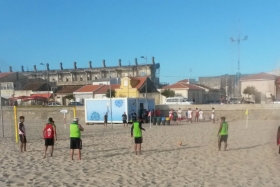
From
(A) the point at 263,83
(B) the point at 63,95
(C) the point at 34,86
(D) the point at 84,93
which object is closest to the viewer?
(A) the point at 263,83

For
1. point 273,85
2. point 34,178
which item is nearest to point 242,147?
point 273,85

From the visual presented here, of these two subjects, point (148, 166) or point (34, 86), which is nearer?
point (148, 166)

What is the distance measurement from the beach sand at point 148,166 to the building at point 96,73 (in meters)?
60.5

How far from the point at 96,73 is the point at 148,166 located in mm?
72708

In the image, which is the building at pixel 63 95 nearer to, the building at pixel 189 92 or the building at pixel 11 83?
the building at pixel 11 83

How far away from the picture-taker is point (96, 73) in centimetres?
8125

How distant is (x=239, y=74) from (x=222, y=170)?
263cm

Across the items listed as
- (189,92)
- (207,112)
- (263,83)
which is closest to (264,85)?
(263,83)

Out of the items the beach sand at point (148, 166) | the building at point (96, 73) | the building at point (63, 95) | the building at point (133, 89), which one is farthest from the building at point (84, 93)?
the beach sand at point (148, 166)

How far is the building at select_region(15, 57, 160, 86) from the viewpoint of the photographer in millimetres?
76625

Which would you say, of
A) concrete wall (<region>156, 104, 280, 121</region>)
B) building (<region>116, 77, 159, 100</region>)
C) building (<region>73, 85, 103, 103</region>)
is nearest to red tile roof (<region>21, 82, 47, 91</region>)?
building (<region>73, 85, 103, 103</region>)

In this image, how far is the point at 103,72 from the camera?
80312 millimetres

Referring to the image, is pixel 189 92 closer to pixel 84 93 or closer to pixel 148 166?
pixel 84 93

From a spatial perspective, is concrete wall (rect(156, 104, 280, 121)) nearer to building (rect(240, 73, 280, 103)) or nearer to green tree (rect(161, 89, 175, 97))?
green tree (rect(161, 89, 175, 97))
